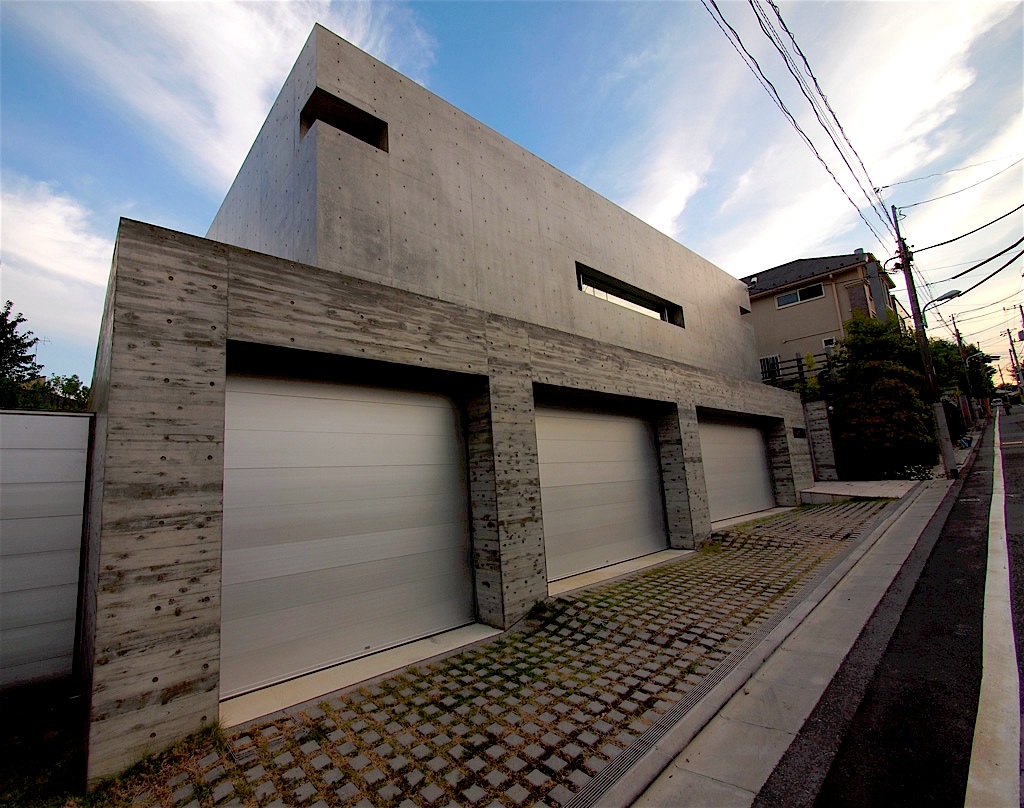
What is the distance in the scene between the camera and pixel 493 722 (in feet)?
11.5

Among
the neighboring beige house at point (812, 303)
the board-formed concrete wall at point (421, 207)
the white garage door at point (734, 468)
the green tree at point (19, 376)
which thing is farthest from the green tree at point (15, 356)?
the neighboring beige house at point (812, 303)

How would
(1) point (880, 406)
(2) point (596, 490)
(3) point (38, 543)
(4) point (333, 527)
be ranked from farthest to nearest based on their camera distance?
(1) point (880, 406) < (2) point (596, 490) < (4) point (333, 527) < (3) point (38, 543)

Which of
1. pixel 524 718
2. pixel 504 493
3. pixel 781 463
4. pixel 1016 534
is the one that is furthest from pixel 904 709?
pixel 781 463

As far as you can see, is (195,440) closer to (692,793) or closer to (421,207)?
(692,793)

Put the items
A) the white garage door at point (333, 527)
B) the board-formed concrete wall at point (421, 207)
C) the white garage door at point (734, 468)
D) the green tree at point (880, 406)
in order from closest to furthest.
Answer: the white garage door at point (333, 527) < the board-formed concrete wall at point (421, 207) < the white garage door at point (734, 468) < the green tree at point (880, 406)

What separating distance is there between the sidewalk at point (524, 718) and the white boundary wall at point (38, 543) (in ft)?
7.68

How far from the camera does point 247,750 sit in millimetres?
3217

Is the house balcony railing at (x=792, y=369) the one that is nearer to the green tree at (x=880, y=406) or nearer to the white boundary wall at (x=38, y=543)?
the green tree at (x=880, y=406)

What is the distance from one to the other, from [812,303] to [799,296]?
31.6 inches

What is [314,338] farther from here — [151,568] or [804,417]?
[804,417]

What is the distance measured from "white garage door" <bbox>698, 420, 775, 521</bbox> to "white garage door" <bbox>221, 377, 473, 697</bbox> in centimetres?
713

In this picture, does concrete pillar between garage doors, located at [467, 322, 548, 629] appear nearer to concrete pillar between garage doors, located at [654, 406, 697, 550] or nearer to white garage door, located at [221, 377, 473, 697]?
white garage door, located at [221, 377, 473, 697]

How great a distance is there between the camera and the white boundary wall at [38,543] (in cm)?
410

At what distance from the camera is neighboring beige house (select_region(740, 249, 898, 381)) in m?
22.1
